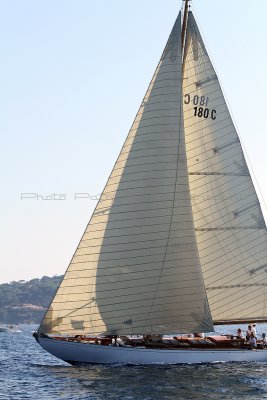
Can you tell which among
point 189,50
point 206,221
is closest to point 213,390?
point 206,221

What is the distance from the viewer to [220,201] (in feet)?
136

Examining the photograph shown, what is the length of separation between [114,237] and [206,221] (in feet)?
19.7

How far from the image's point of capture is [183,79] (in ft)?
136

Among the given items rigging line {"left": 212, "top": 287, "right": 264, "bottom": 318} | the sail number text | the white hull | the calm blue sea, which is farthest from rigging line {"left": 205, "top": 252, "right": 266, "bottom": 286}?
the sail number text

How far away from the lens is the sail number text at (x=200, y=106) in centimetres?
4141

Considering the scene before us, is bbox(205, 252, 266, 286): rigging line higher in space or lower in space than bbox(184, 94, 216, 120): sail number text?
lower

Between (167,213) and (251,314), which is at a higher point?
(167,213)

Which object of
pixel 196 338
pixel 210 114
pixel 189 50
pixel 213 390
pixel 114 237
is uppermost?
pixel 189 50

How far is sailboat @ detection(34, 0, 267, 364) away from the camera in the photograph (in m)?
37.8

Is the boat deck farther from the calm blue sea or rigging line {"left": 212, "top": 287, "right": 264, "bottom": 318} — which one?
rigging line {"left": 212, "top": 287, "right": 264, "bottom": 318}

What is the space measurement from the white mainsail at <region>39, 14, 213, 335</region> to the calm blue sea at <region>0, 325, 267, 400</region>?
218 cm

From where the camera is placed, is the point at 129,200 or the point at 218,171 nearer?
the point at 129,200

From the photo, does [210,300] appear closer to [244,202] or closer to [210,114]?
[244,202]

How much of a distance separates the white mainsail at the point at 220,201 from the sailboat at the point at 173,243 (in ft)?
0.18
